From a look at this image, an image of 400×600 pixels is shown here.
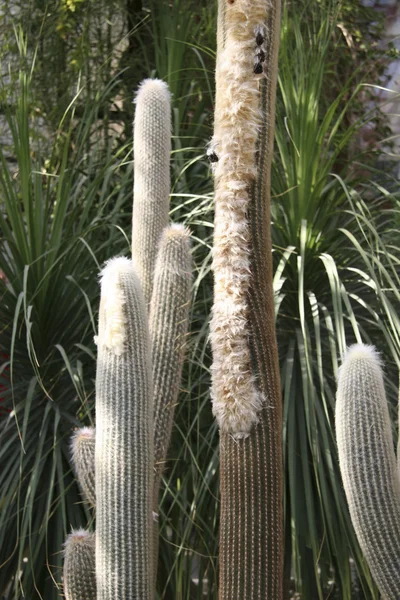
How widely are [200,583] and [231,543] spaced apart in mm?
958

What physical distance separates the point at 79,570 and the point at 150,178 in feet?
2.80

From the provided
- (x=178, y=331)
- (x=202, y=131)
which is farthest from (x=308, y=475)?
(x=202, y=131)

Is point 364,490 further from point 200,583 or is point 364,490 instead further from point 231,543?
point 200,583

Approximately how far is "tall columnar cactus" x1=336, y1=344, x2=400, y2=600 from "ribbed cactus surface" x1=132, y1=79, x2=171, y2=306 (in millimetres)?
654

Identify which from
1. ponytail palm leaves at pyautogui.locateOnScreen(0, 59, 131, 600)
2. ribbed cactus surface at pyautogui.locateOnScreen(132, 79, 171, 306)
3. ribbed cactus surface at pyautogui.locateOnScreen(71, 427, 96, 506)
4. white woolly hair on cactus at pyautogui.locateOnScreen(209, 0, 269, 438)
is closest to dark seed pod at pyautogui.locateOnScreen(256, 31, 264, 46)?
white woolly hair on cactus at pyautogui.locateOnScreen(209, 0, 269, 438)

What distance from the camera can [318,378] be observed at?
8.18 ft

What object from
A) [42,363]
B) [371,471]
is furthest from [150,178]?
[371,471]

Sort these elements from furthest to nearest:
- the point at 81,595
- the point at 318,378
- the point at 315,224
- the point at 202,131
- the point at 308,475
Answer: the point at 202,131 → the point at 315,224 → the point at 318,378 → the point at 308,475 → the point at 81,595

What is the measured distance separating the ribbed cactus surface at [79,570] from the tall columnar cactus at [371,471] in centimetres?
51

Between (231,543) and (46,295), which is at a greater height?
(46,295)

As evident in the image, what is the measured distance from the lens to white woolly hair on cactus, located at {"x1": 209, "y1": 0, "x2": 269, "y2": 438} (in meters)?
1.47

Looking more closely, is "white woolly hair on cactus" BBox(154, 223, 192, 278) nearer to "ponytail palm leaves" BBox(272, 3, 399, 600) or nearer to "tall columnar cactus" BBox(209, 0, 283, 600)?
"tall columnar cactus" BBox(209, 0, 283, 600)

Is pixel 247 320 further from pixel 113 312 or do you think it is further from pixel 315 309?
pixel 315 309

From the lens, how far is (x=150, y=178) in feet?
6.73
